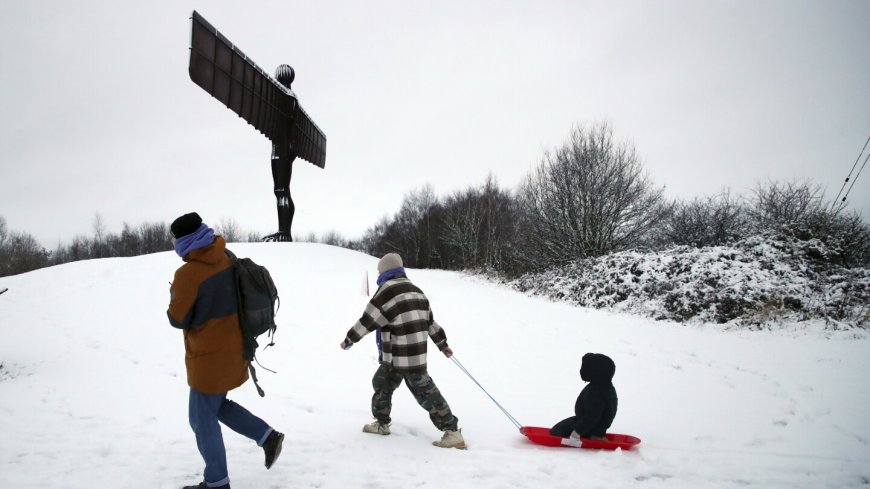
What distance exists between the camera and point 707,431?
4098 millimetres

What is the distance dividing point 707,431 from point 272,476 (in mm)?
4056

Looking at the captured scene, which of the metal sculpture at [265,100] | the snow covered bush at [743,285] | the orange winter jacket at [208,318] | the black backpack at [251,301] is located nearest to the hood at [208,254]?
the orange winter jacket at [208,318]

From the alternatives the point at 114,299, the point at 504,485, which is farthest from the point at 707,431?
the point at 114,299

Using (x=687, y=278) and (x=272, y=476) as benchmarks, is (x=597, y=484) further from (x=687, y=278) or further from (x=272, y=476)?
(x=687, y=278)

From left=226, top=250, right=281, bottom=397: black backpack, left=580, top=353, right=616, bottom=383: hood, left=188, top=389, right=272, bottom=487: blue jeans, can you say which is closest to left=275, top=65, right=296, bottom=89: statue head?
left=226, top=250, right=281, bottom=397: black backpack

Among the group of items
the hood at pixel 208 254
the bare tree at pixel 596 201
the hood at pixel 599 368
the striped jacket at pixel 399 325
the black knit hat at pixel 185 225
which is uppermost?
the bare tree at pixel 596 201

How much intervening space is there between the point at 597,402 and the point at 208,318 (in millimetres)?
3179

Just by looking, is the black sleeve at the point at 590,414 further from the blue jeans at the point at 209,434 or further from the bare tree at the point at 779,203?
the bare tree at the point at 779,203

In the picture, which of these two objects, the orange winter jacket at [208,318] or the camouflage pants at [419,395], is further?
the camouflage pants at [419,395]

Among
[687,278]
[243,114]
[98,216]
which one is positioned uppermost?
[98,216]

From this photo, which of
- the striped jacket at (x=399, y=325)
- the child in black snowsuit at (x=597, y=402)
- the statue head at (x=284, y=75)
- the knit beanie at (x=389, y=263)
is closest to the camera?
the striped jacket at (x=399, y=325)

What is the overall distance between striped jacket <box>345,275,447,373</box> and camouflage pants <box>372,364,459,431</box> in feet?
0.29

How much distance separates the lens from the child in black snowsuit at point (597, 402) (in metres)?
3.61

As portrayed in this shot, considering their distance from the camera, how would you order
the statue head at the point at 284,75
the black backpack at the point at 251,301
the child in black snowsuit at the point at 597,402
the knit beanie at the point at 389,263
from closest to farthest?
the black backpack at the point at 251,301, the child in black snowsuit at the point at 597,402, the knit beanie at the point at 389,263, the statue head at the point at 284,75
